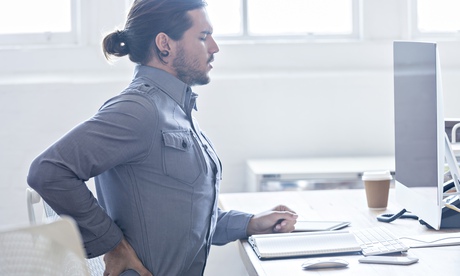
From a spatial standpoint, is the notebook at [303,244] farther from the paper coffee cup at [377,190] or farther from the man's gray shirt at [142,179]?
the paper coffee cup at [377,190]

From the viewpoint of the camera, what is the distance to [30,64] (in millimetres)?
3801

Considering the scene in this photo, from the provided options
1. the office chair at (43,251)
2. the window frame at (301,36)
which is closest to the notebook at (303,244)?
the office chair at (43,251)

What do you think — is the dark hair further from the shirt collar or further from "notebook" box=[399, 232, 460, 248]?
"notebook" box=[399, 232, 460, 248]

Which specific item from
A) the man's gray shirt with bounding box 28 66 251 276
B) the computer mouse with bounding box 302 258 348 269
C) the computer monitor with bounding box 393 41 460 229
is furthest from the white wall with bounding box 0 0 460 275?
the computer mouse with bounding box 302 258 348 269

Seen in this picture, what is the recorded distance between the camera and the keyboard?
1867 millimetres

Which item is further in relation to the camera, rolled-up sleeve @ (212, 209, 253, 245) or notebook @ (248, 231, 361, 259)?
rolled-up sleeve @ (212, 209, 253, 245)

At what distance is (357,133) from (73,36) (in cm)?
152

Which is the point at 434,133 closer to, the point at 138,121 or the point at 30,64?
the point at 138,121

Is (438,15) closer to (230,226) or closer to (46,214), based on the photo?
(230,226)

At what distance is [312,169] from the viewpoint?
3.37 meters

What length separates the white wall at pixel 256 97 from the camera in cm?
367

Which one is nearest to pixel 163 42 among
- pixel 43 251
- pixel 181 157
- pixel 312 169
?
pixel 181 157

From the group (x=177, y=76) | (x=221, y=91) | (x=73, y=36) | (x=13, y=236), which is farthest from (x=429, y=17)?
(x=13, y=236)

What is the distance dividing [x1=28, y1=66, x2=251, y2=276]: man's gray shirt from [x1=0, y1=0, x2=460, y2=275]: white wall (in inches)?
60.9
